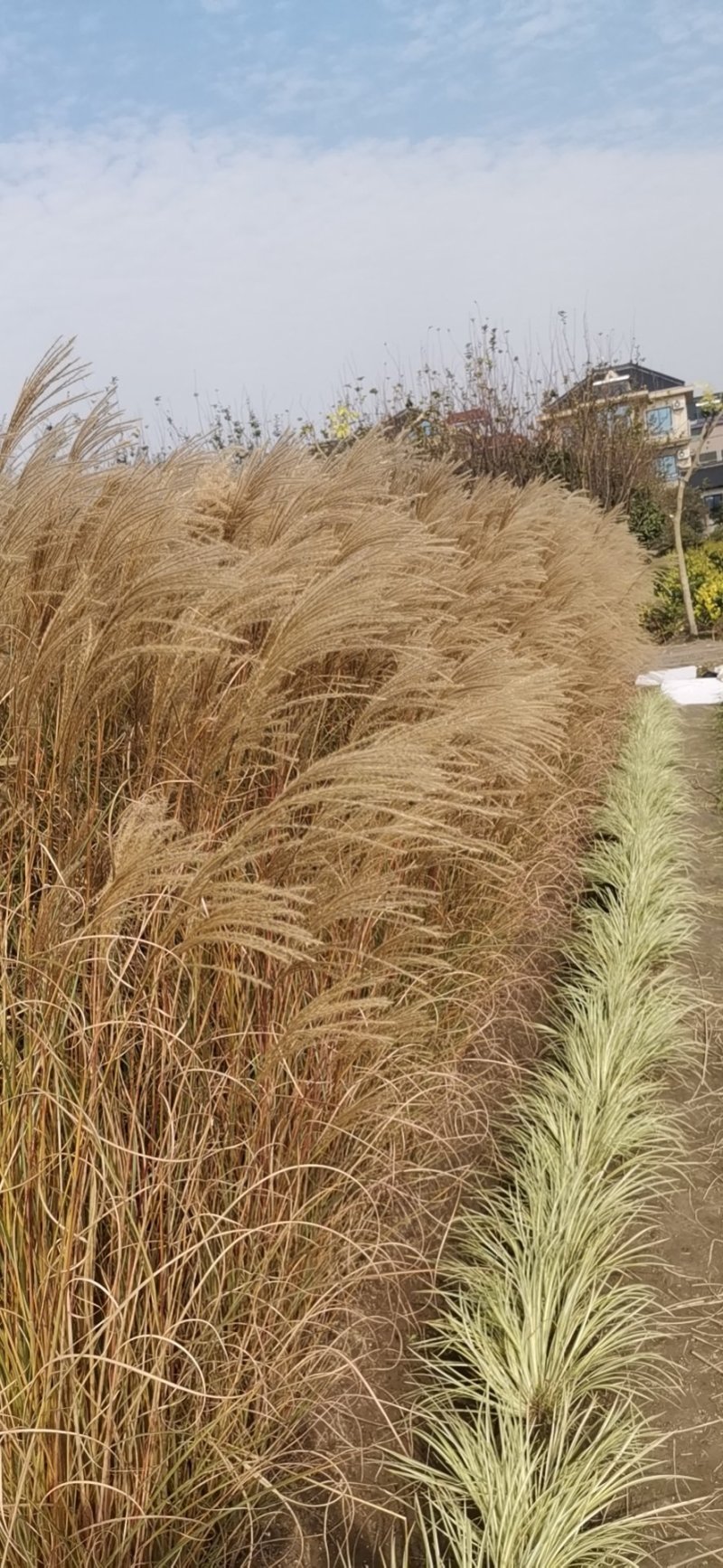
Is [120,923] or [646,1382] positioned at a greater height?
[120,923]

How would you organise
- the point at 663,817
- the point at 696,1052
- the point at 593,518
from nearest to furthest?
the point at 696,1052 < the point at 663,817 < the point at 593,518

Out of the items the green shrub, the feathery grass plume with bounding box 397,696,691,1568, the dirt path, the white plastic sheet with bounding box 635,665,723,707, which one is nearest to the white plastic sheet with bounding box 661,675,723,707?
the white plastic sheet with bounding box 635,665,723,707

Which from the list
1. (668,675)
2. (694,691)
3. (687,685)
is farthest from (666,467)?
(694,691)

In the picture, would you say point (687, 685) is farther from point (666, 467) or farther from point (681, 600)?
point (666, 467)

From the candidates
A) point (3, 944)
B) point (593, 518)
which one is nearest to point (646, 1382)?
point (3, 944)

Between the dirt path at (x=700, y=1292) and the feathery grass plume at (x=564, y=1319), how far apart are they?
5cm

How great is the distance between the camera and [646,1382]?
6.30 feet

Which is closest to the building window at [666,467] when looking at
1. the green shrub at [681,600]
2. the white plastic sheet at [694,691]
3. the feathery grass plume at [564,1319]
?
the green shrub at [681,600]

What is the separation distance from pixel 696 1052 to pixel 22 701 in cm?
220

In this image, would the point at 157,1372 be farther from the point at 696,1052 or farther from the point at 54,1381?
the point at 696,1052

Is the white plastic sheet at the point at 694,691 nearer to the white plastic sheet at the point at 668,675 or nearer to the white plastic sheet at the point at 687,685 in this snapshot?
the white plastic sheet at the point at 687,685

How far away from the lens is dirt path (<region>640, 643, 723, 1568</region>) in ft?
5.42

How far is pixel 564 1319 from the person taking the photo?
6.22 feet

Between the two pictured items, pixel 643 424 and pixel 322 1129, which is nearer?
pixel 322 1129
